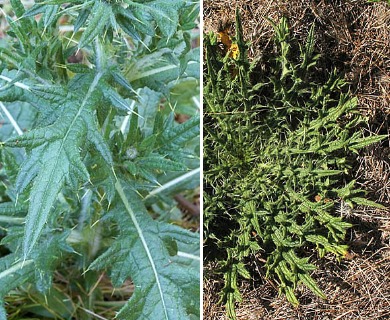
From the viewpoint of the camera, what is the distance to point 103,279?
88.4 inches

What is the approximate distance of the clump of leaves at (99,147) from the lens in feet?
4.35

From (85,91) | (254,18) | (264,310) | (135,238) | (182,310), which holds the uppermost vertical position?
(85,91)

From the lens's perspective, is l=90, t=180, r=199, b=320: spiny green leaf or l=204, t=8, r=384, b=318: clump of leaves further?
l=204, t=8, r=384, b=318: clump of leaves

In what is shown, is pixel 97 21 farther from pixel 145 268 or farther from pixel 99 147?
pixel 145 268

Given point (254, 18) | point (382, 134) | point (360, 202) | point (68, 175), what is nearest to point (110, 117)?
point (68, 175)

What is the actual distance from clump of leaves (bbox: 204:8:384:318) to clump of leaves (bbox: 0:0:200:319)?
0.31 m

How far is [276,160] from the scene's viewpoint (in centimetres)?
211

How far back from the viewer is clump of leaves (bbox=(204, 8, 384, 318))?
80.7 inches

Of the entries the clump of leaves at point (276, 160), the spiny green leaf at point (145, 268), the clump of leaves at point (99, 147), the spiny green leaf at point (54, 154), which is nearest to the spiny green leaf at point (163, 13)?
the clump of leaves at point (99, 147)

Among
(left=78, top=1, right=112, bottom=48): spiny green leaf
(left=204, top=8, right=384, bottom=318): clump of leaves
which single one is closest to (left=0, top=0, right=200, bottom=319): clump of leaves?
(left=78, top=1, right=112, bottom=48): spiny green leaf

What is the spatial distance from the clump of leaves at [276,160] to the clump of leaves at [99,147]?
0.31 metres

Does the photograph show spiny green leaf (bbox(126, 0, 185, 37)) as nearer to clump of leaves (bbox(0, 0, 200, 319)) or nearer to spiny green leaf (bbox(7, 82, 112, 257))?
clump of leaves (bbox(0, 0, 200, 319))

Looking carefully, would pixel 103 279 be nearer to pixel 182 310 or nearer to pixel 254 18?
pixel 182 310

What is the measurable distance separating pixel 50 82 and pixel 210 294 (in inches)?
43.8
